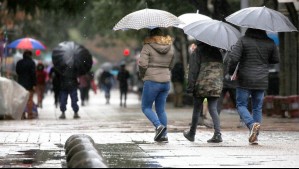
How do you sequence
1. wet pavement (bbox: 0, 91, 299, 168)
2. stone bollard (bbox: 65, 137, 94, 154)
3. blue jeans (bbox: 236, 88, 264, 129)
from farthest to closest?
blue jeans (bbox: 236, 88, 264, 129) < stone bollard (bbox: 65, 137, 94, 154) < wet pavement (bbox: 0, 91, 299, 168)

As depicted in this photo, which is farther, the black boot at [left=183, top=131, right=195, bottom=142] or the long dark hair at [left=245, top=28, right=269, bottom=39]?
the black boot at [left=183, top=131, right=195, bottom=142]

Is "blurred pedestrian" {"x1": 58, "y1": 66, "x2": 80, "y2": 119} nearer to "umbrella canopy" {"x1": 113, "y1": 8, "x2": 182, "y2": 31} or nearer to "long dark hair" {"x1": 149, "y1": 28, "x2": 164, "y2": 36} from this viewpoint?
"umbrella canopy" {"x1": 113, "y1": 8, "x2": 182, "y2": 31}

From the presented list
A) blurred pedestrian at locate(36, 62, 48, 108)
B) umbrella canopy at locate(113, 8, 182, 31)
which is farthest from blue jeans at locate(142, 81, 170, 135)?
blurred pedestrian at locate(36, 62, 48, 108)

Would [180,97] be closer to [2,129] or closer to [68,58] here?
[68,58]

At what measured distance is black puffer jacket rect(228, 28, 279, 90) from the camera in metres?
12.8

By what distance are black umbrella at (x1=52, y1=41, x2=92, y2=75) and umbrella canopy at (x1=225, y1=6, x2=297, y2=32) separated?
10281mm

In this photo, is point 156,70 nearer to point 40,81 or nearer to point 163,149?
point 163,149

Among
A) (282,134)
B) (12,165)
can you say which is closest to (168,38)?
(282,134)

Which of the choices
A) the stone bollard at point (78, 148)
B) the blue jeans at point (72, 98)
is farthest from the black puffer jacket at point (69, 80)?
the stone bollard at point (78, 148)

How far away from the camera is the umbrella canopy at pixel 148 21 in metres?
13.1

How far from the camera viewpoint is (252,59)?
42.0ft

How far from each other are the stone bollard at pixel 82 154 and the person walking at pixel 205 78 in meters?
2.34

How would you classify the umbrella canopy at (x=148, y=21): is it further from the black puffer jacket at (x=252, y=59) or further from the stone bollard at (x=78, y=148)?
the stone bollard at (x=78, y=148)

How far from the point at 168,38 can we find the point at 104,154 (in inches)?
114
